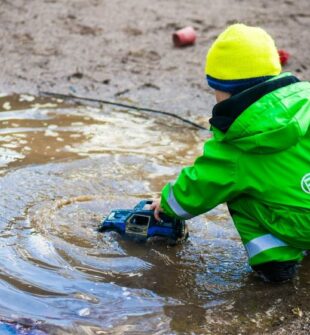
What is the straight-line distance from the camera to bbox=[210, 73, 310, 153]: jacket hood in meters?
2.88

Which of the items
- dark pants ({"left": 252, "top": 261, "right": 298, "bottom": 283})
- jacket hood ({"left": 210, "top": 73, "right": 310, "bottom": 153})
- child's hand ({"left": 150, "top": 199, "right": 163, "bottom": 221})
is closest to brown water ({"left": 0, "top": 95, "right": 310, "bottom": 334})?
dark pants ({"left": 252, "top": 261, "right": 298, "bottom": 283})

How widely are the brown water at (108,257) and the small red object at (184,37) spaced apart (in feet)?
6.31

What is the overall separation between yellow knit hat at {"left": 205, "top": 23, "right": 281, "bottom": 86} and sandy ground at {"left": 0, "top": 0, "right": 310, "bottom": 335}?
2439 millimetres

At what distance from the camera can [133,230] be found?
3.48 metres

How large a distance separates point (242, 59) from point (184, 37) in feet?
12.3

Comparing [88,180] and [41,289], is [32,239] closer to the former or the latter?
[41,289]

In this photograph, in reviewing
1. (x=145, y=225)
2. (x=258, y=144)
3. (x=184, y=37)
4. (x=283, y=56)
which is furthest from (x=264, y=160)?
(x=184, y=37)

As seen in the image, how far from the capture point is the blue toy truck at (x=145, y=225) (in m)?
3.45

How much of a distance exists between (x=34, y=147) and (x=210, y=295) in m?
2.05

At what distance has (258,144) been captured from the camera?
2.88 meters

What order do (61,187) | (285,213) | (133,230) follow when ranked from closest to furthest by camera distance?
1. (285,213)
2. (133,230)
3. (61,187)

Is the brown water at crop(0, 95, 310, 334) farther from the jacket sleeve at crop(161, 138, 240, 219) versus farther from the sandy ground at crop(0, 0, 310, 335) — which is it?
the sandy ground at crop(0, 0, 310, 335)

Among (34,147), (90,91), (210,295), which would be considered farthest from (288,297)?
(90,91)

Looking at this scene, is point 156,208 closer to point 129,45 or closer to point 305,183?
point 305,183
